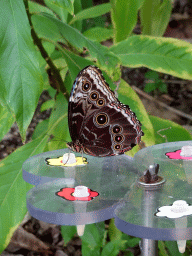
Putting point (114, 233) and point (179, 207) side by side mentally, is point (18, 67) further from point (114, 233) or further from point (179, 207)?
point (114, 233)

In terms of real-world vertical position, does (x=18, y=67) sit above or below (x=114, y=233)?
above

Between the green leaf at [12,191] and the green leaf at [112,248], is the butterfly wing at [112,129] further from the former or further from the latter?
the green leaf at [112,248]

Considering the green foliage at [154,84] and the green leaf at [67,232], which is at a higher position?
the green foliage at [154,84]

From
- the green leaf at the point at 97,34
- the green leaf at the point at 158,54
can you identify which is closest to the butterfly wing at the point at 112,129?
the green leaf at the point at 158,54

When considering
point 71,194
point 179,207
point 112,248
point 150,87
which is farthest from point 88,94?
point 150,87

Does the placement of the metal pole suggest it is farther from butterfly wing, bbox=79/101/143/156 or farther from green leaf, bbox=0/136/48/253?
green leaf, bbox=0/136/48/253

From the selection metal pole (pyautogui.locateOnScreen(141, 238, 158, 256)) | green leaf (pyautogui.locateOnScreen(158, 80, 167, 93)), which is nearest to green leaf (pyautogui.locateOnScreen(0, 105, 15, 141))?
metal pole (pyautogui.locateOnScreen(141, 238, 158, 256))

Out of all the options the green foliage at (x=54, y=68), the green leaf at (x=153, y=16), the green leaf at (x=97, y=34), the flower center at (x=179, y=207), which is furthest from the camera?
the green leaf at (x=153, y=16)
